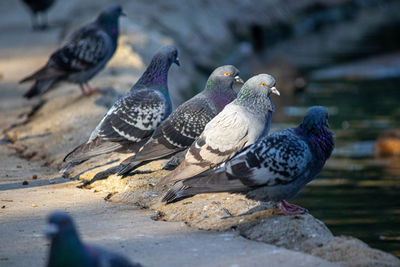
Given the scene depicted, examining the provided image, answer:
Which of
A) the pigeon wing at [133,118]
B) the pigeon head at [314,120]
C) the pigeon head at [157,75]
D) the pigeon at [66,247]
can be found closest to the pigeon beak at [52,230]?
the pigeon at [66,247]

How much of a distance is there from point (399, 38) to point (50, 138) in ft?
59.3

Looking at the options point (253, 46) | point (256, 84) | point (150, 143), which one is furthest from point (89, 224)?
point (253, 46)

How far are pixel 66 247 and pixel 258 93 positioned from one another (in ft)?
9.23

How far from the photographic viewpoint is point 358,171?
984 centimetres

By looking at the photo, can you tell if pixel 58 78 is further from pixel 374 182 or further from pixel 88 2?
pixel 88 2

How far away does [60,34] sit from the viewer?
14.2 metres

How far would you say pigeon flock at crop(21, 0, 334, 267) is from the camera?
4844 mm

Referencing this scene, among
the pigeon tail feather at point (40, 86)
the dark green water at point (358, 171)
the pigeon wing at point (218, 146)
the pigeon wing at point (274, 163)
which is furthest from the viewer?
the pigeon tail feather at point (40, 86)

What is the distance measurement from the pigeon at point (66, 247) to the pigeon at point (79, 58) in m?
5.57

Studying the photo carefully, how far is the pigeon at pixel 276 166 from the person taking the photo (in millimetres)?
4859

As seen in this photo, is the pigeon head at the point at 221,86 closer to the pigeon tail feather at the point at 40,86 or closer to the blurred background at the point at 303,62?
the blurred background at the point at 303,62

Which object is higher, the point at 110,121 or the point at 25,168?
the point at 110,121

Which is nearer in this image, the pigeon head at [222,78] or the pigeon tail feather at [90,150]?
the pigeon tail feather at [90,150]

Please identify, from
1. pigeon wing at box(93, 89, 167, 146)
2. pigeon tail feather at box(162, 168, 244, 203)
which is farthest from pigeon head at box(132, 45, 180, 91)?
pigeon tail feather at box(162, 168, 244, 203)
